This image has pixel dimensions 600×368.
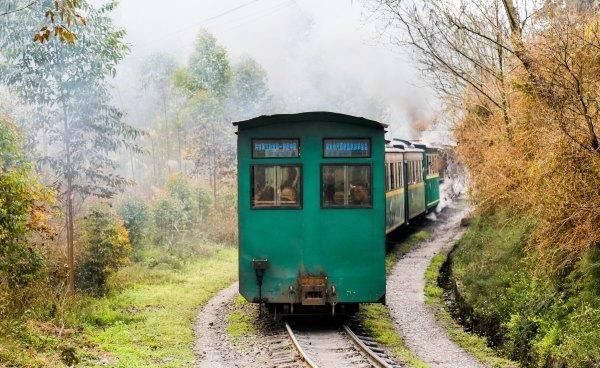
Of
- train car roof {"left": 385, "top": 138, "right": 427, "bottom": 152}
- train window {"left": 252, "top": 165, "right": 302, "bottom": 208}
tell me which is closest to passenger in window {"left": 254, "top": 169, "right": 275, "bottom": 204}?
train window {"left": 252, "top": 165, "right": 302, "bottom": 208}

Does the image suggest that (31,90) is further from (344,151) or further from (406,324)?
(406,324)

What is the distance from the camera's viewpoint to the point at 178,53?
6119 centimetres

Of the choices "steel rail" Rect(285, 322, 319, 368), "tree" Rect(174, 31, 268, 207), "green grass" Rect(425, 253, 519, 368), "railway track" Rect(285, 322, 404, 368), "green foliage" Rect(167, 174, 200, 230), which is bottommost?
"green grass" Rect(425, 253, 519, 368)

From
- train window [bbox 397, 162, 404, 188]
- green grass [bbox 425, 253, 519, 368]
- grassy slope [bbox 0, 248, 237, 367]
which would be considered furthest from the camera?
train window [bbox 397, 162, 404, 188]

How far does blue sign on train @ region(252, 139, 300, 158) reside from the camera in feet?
38.9

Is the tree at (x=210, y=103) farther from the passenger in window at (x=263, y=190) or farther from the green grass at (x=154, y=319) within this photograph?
the passenger in window at (x=263, y=190)

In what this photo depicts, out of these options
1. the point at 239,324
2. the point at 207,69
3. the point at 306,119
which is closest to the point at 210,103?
the point at 207,69

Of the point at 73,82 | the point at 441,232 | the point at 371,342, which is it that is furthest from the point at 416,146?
the point at 371,342

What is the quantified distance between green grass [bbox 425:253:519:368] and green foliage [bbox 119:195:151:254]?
28.5 ft

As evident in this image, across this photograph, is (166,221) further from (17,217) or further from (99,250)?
(17,217)

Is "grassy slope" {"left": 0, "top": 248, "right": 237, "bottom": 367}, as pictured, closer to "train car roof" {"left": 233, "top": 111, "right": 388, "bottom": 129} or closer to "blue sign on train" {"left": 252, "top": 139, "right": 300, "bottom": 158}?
"blue sign on train" {"left": 252, "top": 139, "right": 300, "bottom": 158}

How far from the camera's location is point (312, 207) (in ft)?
38.6

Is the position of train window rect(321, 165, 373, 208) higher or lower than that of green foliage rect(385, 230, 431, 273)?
higher

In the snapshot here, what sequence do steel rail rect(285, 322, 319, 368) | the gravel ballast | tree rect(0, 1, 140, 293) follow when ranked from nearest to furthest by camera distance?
steel rail rect(285, 322, 319, 368) → the gravel ballast → tree rect(0, 1, 140, 293)
